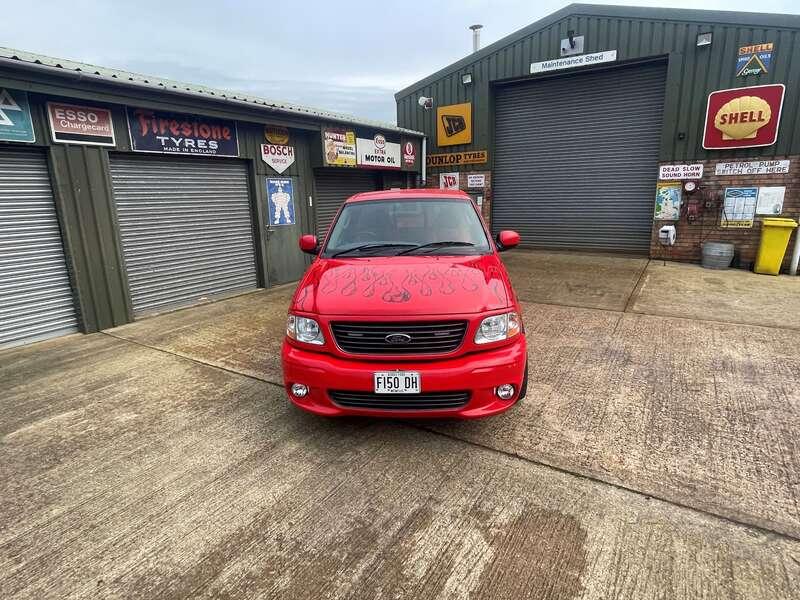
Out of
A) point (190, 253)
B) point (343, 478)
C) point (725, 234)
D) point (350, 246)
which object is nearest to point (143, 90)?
point (190, 253)

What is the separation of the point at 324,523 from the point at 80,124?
6073 mm

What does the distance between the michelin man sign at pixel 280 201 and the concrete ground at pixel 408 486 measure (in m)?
4.39

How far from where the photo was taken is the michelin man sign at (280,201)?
28.0 ft

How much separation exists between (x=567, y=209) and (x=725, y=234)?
3558 millimetres

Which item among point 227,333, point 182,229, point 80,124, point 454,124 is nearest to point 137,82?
point 80,124

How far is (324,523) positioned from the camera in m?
2.46

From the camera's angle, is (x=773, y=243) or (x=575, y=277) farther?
(x=575, y=277)

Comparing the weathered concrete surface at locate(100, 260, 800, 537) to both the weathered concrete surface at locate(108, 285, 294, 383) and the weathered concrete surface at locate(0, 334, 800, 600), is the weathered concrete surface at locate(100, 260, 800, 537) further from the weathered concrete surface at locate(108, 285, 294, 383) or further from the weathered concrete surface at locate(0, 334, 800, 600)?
the weathered concrete surface at locate(0, 334, 800, 600)

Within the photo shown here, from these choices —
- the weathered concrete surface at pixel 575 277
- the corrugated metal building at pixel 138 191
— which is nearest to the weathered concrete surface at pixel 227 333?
the corrugated metal building at pixel 138 191

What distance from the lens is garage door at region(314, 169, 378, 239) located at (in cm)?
978

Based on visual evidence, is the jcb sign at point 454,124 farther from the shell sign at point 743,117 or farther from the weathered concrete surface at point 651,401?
the weathered concrete surface at point 651,401

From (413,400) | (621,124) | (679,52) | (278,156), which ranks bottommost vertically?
(413,400)

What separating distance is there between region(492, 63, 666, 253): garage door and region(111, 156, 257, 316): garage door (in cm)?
755

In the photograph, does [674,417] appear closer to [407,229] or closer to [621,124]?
[407,229]
